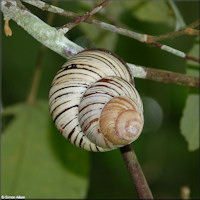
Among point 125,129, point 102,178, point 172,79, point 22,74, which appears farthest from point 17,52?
point 125,129

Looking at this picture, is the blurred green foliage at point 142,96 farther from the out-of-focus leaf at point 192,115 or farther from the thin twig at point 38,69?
the out-of-focus leaf at point 192,115

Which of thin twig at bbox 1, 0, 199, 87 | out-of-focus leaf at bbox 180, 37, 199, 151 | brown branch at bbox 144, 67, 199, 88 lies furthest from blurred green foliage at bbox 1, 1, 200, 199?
thin twig at bbox 1, 0, 199, 87

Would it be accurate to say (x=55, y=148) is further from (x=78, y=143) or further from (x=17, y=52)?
(x=17, y=52)

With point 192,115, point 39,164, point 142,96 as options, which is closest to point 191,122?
point 192,115

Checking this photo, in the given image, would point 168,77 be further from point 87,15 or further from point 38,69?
point 38,69

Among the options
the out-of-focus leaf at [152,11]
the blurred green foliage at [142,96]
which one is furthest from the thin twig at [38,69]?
the out-of-focus leaf at [152,11]

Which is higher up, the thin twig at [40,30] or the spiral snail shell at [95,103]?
the thin twig at [40,30]
